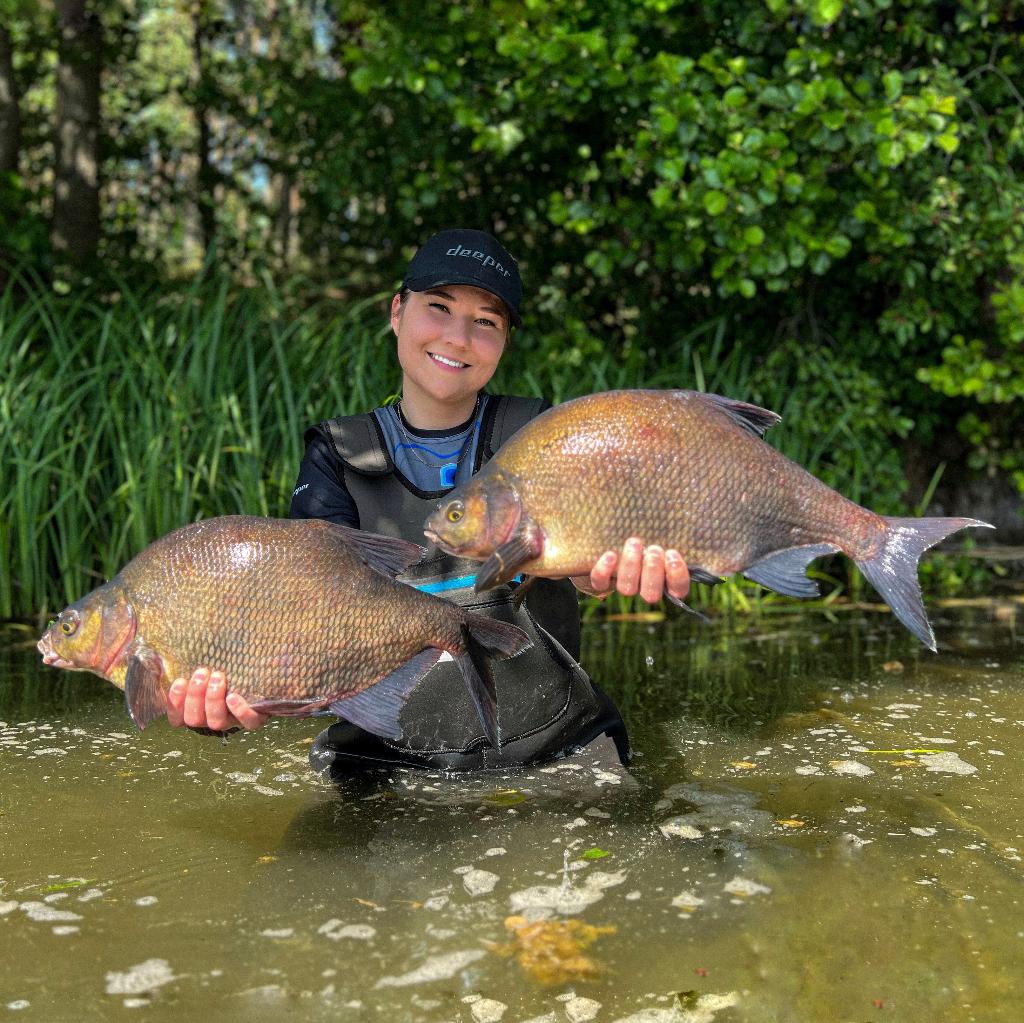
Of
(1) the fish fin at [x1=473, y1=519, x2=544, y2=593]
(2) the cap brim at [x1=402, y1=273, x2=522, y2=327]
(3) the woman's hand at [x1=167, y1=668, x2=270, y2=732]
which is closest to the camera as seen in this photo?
(1) the fish fin at [x1=473, y1=519, x2=544, y2=593]

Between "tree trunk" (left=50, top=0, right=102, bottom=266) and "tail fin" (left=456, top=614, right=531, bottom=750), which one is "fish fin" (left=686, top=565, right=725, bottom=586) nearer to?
"tail fin" (left=456, top=614, right=531, bottom=750)

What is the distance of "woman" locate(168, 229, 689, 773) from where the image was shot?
10.3 feet

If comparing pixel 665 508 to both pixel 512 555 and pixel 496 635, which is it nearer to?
pixel 512 555

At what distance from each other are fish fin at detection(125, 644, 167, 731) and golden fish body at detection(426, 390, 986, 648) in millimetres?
643

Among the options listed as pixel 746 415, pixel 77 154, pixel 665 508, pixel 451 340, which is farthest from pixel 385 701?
pixel 77 154

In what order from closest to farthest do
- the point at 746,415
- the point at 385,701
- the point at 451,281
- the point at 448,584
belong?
1. the point at 385,701
2. the point at 746,415
3. the point at 448,584
4. the point at 451,281

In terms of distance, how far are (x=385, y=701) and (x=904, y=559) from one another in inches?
44.4

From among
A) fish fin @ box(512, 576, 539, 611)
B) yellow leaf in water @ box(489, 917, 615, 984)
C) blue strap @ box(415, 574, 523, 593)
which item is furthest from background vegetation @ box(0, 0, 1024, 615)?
yellow leaf in water @ box(489, 917, 615, 984)

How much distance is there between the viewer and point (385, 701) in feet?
8.45

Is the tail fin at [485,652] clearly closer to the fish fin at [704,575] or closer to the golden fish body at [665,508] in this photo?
the golden fish body at [665,508]

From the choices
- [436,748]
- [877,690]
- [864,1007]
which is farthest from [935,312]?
[864,1007]

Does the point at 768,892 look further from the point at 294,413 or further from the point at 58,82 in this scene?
the point at 58,82

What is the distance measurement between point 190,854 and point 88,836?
0.97ft

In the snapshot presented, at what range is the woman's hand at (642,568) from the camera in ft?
8.26
